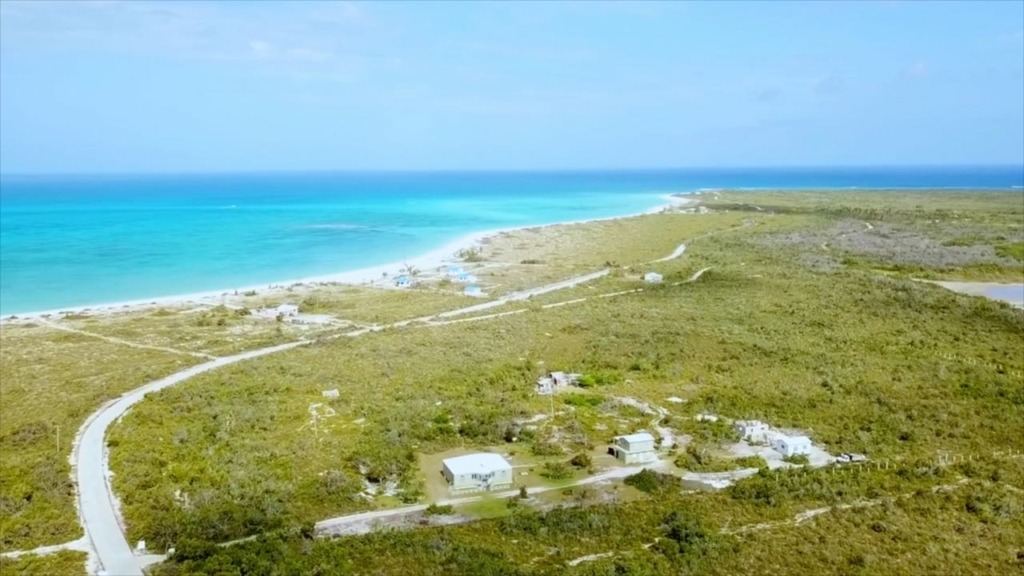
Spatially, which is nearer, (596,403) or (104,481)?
(104,481)

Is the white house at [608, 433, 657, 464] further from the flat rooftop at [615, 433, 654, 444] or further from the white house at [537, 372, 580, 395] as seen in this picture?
the white house at [537, 372, 580, 395]

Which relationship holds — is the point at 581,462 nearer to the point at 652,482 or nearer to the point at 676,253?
the point at 652,482

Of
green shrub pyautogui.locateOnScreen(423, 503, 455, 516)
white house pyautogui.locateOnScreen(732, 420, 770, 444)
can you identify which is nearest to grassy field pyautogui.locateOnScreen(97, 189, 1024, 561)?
green shrub pyautogui.locateOnScreen(423, 503, 455, 516)

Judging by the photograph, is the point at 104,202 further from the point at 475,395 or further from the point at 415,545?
the point at 415,545

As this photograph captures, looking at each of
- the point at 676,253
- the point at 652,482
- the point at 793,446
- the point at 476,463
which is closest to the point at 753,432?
the point at 793,446

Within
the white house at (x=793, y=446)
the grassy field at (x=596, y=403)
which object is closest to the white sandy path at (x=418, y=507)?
the grassy field at (x=596, y=403)

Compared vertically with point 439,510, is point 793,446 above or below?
above

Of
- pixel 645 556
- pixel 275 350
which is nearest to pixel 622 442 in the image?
pixel 645 556

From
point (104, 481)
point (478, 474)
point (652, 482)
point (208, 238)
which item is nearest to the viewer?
point (104, 481)
